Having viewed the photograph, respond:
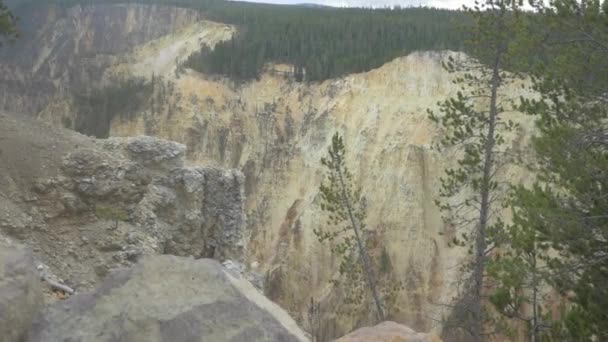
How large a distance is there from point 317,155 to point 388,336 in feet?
91.4

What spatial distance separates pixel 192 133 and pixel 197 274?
113 ft

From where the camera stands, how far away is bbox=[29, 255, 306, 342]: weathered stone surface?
3764 millimetres

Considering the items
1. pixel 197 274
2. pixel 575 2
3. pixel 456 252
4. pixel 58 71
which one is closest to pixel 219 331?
pixel 197 274

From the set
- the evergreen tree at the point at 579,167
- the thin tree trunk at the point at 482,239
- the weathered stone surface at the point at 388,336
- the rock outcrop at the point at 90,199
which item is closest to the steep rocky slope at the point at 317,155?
the thin tree trunk at the point at 482,239

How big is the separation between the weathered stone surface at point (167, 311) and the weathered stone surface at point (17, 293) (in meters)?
0.09

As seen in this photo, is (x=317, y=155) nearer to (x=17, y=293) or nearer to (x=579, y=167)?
(x=579, y=167)

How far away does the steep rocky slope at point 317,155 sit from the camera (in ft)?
85.7

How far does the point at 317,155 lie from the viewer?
32.3 metres

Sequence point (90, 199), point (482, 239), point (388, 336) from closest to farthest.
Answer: point (388, 336), point (90, 199), point (482, 239)

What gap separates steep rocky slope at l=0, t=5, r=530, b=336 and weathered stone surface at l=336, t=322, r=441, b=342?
17.6 metres

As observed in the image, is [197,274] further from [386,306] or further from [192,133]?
[192,133]

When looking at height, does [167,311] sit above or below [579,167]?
below

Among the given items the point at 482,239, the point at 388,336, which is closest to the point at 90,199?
the point at 482,239

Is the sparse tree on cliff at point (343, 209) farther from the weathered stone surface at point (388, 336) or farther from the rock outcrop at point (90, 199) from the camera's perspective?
the weathered stone surface at point (388, 336)
